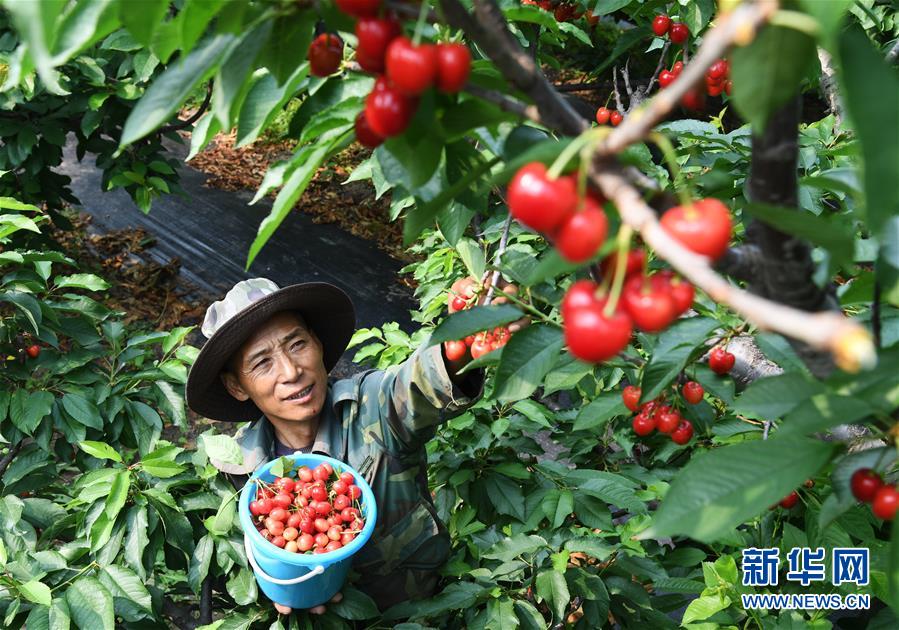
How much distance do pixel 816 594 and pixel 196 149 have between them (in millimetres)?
1462

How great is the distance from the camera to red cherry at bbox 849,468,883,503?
2.93 feet

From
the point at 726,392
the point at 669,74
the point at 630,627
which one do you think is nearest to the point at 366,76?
the point at 726,392

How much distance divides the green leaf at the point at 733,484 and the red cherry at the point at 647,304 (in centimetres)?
25

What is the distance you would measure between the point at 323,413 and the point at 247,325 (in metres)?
0.37

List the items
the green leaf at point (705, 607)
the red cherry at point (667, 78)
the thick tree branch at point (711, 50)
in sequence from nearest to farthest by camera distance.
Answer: the thick tree branch at point (711, 50) → the green leaf at point (705, 607) → the red cherry at point (667, 78)

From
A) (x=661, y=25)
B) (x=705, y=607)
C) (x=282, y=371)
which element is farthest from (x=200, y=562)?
(x=661, y=25)

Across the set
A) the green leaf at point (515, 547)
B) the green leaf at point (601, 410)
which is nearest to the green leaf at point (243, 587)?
the green leaf at point (515, 547)

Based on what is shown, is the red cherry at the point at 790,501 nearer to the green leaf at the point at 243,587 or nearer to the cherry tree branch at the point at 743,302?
the green leaf at the point at 243,587

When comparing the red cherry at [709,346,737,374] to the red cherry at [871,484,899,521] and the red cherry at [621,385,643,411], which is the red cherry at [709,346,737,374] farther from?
the red cherry at [871,484,899,521]

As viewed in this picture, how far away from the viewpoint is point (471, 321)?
4.02 feet

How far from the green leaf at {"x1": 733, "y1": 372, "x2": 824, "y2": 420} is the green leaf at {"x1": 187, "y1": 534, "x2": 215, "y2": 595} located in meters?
1.39

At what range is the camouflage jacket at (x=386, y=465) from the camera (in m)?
2.21

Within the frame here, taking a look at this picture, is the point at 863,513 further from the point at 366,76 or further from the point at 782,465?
the point at 366,76

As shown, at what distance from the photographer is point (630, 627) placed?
6.16 feet
